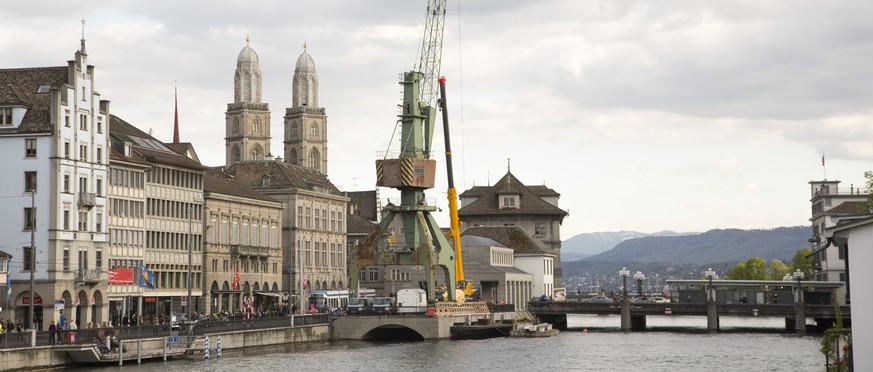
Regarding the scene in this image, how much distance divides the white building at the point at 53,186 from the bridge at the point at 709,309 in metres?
52.0

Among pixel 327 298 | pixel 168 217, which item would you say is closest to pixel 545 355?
pixel 168 217

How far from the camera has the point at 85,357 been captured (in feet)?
267

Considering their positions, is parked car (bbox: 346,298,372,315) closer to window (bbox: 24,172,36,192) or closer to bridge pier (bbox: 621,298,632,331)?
window (bbox: 24,172,36,192)

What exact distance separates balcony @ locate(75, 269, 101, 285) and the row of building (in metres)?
0.10

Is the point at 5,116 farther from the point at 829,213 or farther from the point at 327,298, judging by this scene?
the point at 829,213

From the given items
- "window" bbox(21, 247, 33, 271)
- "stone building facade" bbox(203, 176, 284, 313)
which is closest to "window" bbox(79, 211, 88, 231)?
"window" bbox(21, 247, 33, 271)

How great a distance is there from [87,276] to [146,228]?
19.3 metres

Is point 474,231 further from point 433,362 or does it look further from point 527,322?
point 433,362

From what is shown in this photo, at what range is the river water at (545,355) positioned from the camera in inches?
3420

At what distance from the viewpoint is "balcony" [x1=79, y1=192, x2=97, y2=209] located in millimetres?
105938

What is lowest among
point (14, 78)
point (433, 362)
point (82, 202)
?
point (433, 362)

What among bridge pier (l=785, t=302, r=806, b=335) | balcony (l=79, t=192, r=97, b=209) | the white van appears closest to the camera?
balcony (l=79, t=192, r=97, b=209)

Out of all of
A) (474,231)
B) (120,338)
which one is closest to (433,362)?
(120,338)

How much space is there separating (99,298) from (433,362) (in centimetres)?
2845
